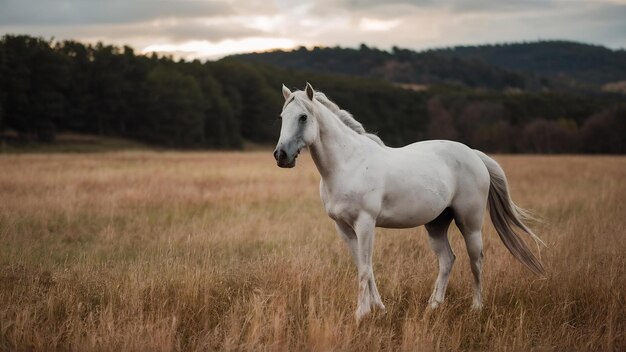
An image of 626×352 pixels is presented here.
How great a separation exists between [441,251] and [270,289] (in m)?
1.98

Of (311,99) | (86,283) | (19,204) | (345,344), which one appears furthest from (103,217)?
(345,344)

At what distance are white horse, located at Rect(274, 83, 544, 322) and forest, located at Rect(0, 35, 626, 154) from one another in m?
16.8

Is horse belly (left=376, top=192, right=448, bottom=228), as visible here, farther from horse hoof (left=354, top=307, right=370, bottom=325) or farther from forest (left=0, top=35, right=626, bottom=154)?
forest (left=0, top=35, right=626, bottom=154)

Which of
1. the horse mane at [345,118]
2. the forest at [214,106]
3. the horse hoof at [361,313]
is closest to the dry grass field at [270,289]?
the horse hoof at [361,313]

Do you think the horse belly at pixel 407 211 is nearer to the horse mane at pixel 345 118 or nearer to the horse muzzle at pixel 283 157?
the horse mane at pixel 345 118

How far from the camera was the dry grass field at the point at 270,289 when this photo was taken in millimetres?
4449

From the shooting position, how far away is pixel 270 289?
5773 millimetres

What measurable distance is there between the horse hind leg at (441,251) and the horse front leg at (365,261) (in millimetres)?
919

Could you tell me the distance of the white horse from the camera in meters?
4.97

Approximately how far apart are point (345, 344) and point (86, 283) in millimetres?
3093

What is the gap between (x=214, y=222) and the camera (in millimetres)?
10781

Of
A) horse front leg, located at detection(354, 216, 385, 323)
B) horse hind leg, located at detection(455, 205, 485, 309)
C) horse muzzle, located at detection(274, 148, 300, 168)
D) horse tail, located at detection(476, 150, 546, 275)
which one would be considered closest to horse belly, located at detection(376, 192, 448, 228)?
horse front leg, located at detection(354, 216, 385, 323)

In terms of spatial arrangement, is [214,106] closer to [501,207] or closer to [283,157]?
[501,207]

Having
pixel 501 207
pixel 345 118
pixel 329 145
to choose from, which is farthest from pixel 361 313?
pixel 501 207
